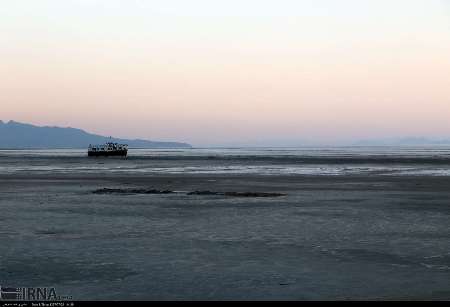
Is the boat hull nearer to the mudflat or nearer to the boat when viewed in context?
the boat

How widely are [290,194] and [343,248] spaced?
19344mm

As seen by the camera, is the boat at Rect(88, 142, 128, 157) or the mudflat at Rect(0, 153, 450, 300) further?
the boat at Rect(88, 142, 128, 157)

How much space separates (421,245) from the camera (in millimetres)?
15734

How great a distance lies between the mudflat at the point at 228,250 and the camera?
10938 millimetres

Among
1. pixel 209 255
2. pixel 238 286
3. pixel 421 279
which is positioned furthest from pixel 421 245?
pixel 238 286

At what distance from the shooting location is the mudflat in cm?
1094

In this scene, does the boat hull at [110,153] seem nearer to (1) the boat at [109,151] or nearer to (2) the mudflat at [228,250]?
(1) the boat at [109,151]

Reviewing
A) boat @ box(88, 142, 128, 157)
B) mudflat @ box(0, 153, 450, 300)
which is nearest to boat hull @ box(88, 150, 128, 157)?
boat @ box(88, 142, 128, 157)

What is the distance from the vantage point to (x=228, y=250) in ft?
49.4

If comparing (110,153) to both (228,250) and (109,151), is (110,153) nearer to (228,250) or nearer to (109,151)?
(109,151)

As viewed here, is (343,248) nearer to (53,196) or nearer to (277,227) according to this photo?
(277,227)

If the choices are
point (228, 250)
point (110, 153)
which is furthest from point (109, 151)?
point (228, 250)

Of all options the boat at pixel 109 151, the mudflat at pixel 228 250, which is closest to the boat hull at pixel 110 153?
the boat at pixel 109 151

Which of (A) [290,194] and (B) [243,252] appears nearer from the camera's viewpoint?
(B) [243,252]
